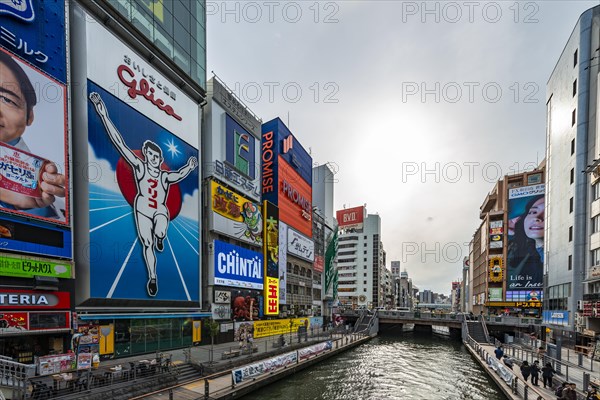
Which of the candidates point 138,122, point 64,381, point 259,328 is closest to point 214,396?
point 64,381

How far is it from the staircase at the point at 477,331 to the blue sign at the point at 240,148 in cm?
3943

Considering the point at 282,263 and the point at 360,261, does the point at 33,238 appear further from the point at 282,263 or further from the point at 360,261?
the point at 360,261

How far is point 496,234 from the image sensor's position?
85500 millimetres

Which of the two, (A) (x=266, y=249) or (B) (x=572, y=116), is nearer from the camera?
(B) (x=572, y=116)

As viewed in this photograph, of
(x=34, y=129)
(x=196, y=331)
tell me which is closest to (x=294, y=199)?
(x=196, y=331)

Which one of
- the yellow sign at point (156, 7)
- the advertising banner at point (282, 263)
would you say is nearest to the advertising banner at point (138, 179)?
the yellow sign at point (156, 7)

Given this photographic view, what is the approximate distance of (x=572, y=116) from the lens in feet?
134

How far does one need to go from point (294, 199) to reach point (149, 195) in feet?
102

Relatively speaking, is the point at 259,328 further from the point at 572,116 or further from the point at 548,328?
the point at 572,116

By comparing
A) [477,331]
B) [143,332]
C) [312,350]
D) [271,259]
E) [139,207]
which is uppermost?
[139,207]

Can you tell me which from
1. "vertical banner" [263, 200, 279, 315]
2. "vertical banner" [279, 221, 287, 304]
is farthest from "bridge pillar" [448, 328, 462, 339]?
"vertical banner" [263, 200, 279, 315]

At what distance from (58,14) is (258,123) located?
2824 cm

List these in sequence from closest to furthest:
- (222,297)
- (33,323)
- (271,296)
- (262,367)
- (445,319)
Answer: (33,323), (262,367), (222,297), (271,296), (445,319)

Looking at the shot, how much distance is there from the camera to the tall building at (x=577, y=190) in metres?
35.8
